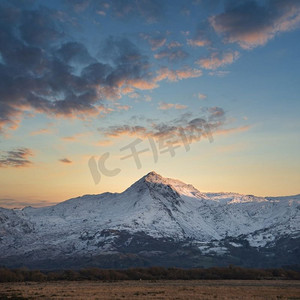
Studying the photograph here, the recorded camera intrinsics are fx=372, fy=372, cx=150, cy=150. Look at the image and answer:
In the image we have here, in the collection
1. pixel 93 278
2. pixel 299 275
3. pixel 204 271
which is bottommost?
pixel 299 275

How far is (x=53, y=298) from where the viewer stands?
67.9m

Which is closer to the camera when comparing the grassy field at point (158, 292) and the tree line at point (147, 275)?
the grassy field at point (158, 292)

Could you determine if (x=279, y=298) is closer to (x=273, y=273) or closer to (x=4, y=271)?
(x=273, y=273)

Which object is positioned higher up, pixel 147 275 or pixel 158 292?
pixel 158 292

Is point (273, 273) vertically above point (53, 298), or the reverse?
point (53, 298)

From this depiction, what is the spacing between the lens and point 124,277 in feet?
476

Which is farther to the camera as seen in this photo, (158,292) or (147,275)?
(147,275)

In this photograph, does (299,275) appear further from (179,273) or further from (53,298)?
(53,298)

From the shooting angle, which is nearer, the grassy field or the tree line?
the grassy field

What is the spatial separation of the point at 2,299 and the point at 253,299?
44.0 meters

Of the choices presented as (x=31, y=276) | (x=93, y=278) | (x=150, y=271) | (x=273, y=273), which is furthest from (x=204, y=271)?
(x=31, y=276)

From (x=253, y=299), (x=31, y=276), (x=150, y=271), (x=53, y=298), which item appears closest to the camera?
(x=253, y=299)

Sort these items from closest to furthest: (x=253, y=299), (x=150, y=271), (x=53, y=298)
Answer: (x=253, y=299)
(x=53, y=298)
(x=150, y=271)

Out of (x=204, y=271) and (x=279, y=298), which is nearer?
(x=279, y=298)
